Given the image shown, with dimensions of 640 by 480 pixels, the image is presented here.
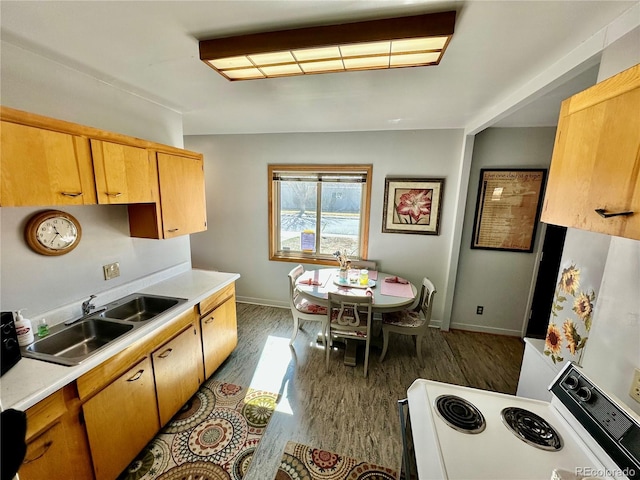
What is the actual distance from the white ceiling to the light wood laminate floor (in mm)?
2456

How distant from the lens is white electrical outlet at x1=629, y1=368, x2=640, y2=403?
0.87m

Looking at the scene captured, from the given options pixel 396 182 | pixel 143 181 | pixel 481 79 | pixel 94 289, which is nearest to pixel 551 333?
pixel 481 79

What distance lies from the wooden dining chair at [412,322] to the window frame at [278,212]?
0.96 m

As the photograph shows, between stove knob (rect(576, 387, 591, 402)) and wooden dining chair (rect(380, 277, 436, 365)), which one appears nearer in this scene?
stove knob (rect(576, 387, 591, 402))

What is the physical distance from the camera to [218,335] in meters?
2.31

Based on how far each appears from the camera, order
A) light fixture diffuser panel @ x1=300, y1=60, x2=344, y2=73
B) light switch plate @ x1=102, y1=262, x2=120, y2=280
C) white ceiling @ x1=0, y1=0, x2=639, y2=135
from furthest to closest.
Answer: light switch plate @ x1=102, y1=262, x2=120, y2=280 < light fixture diffuser panel @ x1=300, y1=60, x2=344, y2=73 < white ceiling @ x1=0, y1=0, x2=639, y2=135

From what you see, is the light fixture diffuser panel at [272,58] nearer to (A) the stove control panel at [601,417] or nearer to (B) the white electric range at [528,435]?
(B) the white electric range at [528,435]

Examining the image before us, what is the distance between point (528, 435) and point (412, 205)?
2.52 metres

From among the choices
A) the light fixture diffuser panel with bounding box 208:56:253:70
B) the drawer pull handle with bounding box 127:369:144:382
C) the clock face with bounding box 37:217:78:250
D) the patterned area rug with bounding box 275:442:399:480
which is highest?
the light fixture diffuser panel with bounding box 208:56:253:70

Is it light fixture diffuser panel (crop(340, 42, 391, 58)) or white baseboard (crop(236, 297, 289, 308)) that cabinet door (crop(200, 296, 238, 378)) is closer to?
white baseboard (crop(236, 297, 289, 308))

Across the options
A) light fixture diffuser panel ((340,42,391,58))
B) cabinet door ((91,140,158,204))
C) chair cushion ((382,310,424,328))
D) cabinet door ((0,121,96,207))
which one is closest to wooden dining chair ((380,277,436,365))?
chair cushion ((382,310,424,328))

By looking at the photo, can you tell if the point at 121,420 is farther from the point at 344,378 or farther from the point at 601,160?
the point at 601,160

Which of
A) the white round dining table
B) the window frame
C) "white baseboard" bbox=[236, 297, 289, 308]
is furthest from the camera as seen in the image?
"white baseboard" bbox=[236, 297, 289, 308]

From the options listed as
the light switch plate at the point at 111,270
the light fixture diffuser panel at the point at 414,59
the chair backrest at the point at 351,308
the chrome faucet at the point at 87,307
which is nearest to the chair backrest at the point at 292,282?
the chair backrest at the point at 351,308
